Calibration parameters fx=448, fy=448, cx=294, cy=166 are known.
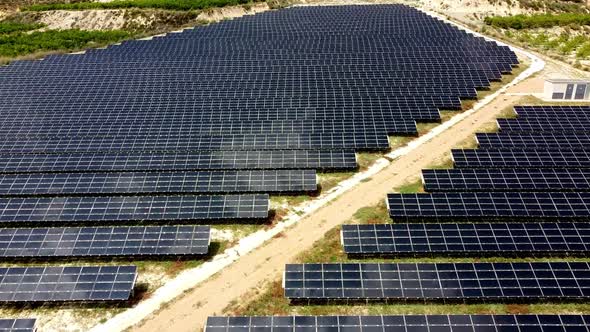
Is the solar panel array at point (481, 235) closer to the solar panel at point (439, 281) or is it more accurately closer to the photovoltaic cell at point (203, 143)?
the solar panel at point (439, 281)

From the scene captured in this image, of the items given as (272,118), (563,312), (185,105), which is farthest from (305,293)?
(185,105)

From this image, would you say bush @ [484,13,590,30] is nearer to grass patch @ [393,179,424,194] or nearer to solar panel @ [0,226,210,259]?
grass patch @ [393,179,424,194]

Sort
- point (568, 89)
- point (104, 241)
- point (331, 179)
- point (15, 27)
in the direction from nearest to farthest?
point (104, 241) < point (331, 179) < point (568, 89) < point (15, 27)

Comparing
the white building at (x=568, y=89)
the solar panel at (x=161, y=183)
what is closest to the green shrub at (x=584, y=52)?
the white building at (x=568, y=89)

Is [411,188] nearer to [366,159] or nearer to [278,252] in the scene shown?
[366,159]

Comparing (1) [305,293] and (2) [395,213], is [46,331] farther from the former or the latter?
(2) [395,213]

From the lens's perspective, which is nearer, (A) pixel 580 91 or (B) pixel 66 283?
(B) pixel 66 283

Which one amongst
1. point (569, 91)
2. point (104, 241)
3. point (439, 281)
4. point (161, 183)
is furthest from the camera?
point (569, 91)

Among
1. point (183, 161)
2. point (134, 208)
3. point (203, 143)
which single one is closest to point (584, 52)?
point (203, 143)

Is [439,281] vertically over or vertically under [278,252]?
over
